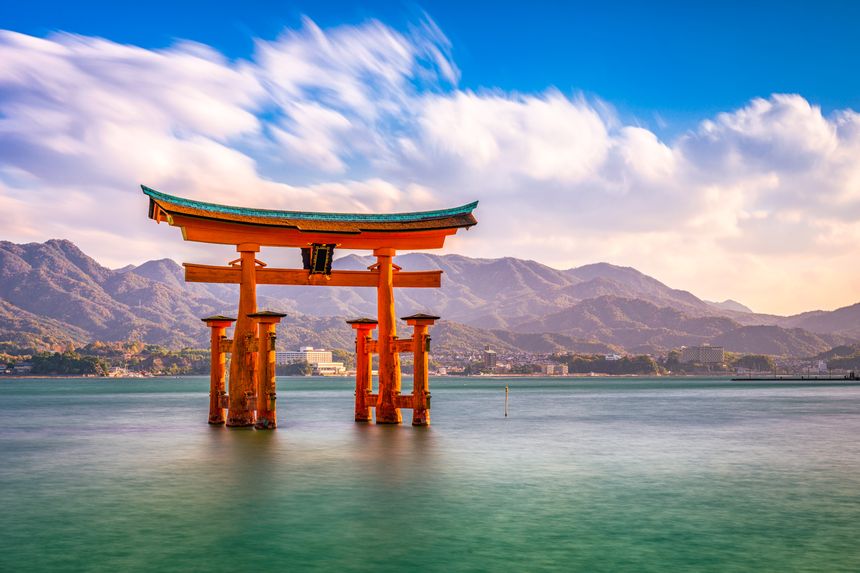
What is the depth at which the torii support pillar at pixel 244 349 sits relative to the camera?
29516 millimetres

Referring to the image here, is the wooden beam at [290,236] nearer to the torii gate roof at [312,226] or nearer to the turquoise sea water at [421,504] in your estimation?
the torii gate roof at [312,226]

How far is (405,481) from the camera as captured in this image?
20219 mm

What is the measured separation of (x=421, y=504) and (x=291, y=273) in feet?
52.9

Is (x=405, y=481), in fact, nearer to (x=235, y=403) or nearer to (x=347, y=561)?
(x=347, y=561)

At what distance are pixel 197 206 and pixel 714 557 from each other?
67.4ft

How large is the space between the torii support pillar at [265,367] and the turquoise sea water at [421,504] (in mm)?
898

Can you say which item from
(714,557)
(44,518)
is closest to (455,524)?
(714,557)

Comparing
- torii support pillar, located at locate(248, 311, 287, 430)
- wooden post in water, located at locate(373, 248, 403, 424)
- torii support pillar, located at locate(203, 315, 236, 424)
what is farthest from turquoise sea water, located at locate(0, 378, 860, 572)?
torii support pillar, located at locate(203, 315, 236, 424)

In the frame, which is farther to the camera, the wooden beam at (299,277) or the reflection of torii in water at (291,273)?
the wooden beam at (299,277)

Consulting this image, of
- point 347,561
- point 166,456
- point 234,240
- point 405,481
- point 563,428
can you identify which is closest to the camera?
point 347,561

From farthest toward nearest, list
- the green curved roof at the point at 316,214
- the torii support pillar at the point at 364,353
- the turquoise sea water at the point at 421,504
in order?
the torii support pillar at the point at 364,353
the green curved roof at the point at 316,214
the turquoise sea water at the point at 421,504

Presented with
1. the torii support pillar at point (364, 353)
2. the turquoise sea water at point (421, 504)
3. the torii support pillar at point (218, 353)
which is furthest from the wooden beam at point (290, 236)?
the turquoise sea water at point (421, 504)

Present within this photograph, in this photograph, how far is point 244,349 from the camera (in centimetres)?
2948

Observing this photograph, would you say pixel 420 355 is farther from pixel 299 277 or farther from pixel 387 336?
pixel 299 277
